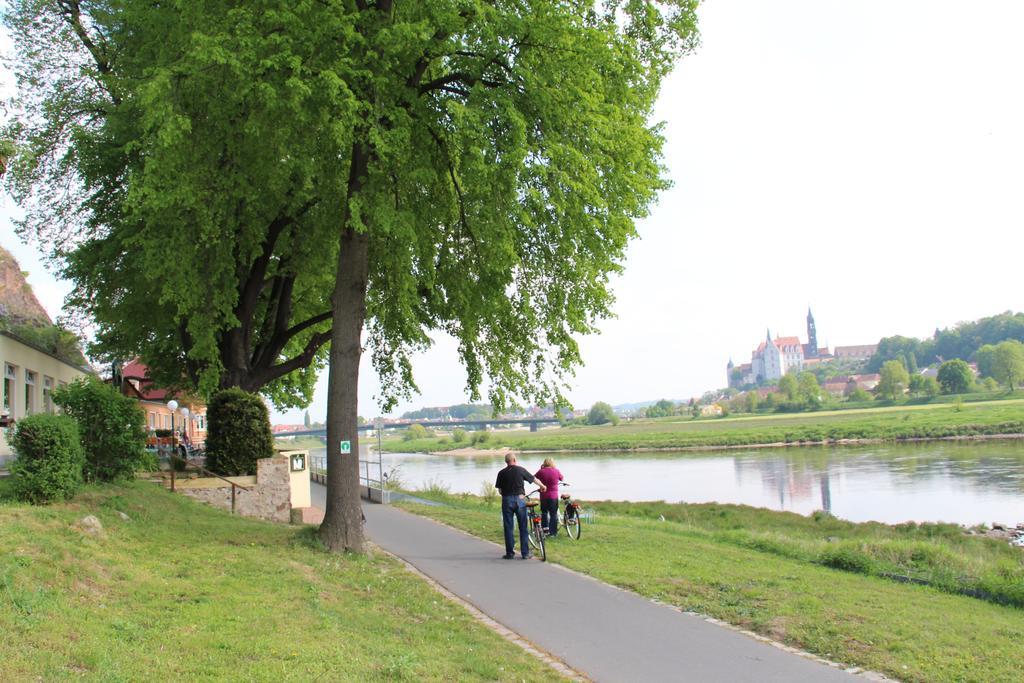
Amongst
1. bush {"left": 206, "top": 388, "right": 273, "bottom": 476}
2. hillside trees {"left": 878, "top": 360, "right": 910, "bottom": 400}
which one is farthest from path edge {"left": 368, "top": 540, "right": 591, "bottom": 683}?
hillside trees {"left": 878, "top": 360, "right": 910, "bottom": 400}

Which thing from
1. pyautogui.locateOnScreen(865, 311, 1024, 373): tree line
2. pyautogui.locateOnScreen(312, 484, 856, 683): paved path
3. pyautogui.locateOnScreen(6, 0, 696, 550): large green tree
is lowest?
pyautogui.locateOnScreen(312, 484, 856, 683): paved path

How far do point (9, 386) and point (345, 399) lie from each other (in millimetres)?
15289

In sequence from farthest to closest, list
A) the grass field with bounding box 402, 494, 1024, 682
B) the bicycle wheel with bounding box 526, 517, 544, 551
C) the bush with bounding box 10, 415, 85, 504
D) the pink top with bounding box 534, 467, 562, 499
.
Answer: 1. the pink top with bounding box 534, 467, 562, 499
2. the bicycle wheel with bounding box 526, 517, 544, 551
3. the bush with bounding box 10, 415, 85, 504
4. the grass field with bounding box 402, 494, 1024, 682

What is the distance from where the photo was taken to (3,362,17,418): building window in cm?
2175

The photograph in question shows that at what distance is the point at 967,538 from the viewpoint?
21.7m

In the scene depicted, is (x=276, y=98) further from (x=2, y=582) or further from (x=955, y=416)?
(x=955, y=416)

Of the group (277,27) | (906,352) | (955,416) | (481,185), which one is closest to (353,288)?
(481,185)

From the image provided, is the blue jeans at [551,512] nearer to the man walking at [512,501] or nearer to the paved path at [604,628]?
the man walking at [512,501]

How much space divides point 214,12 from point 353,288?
459 centimetres

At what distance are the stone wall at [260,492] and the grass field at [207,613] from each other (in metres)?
5.16

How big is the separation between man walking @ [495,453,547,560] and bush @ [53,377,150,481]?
630cm

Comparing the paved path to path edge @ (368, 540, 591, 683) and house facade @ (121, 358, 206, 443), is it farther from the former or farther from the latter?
house facade @ (121, 358, 206, 443)

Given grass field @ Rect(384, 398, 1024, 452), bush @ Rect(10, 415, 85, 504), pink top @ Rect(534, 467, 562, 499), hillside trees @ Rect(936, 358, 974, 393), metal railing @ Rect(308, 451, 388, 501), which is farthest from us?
hillside trees @ Rect(936, 358, 974, 393)

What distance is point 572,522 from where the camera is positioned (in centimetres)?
1470
